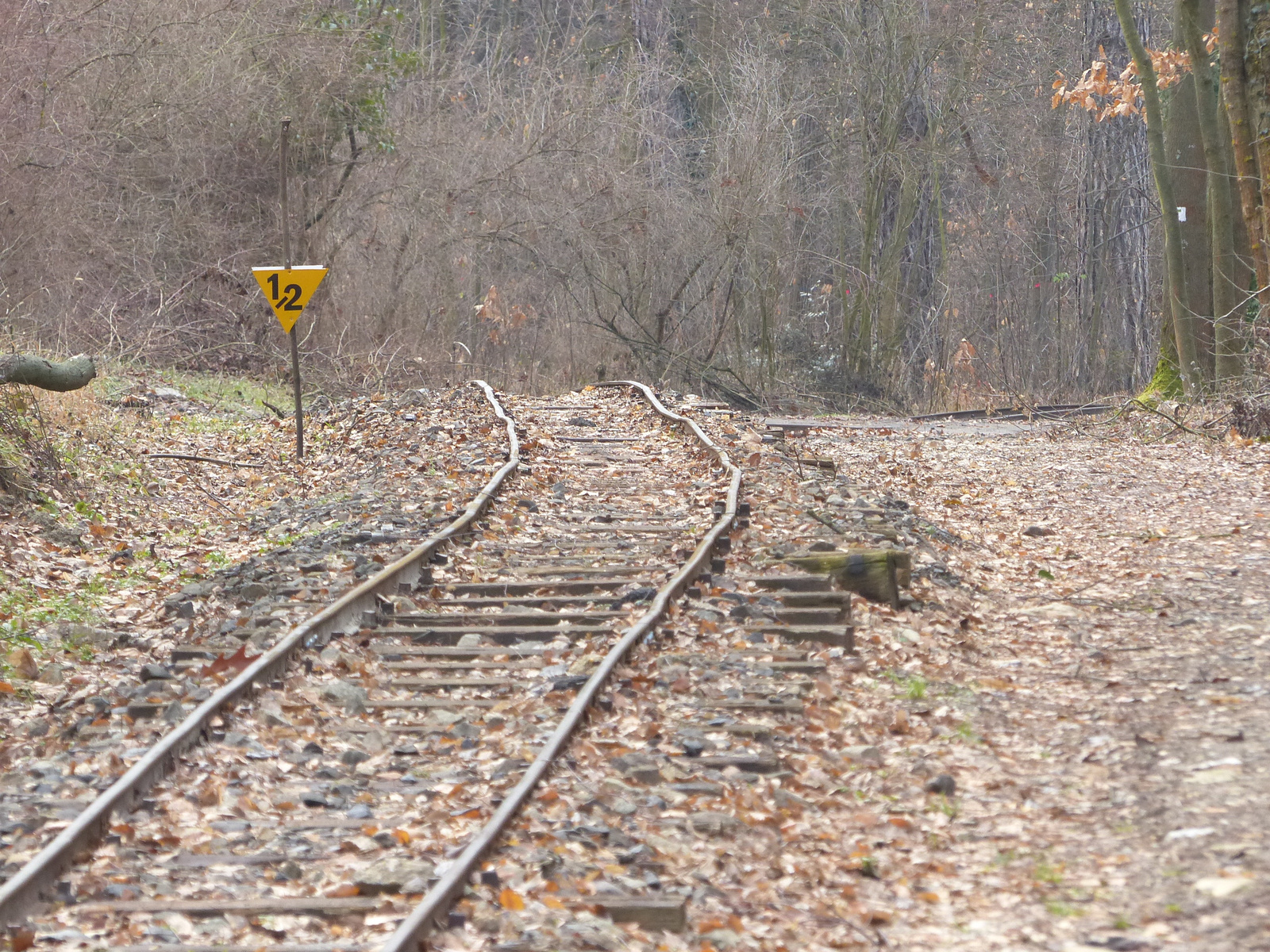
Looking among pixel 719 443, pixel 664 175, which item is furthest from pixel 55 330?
pixel 664 175

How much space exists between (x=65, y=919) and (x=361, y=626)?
3413 millimetres

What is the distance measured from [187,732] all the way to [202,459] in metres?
9.15

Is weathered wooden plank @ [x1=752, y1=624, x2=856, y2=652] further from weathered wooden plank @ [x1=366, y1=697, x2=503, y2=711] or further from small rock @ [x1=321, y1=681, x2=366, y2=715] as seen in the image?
small rock @ [x1=321, y1=681, x2=366, y2=715]

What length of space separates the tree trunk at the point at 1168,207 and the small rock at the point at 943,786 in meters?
14.4

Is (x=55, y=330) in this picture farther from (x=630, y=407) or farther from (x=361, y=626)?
(x=361, y=626)

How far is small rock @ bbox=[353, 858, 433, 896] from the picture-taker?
4.71m

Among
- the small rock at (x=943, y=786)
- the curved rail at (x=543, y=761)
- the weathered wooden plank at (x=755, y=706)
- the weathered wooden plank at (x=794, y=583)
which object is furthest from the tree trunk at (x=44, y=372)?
the small rock at (x=943, y=786)

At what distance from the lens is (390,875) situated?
477 centimetres

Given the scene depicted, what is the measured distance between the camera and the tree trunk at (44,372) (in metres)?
11.5

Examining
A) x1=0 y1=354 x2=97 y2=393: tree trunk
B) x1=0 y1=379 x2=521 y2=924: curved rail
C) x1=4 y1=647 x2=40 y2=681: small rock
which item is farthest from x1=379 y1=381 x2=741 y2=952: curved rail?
x1=0 y1=354 x2=97 y2=393: tree trunk

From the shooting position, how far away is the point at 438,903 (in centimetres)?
440

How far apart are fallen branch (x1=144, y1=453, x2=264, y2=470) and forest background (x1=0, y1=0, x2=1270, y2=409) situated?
636cm

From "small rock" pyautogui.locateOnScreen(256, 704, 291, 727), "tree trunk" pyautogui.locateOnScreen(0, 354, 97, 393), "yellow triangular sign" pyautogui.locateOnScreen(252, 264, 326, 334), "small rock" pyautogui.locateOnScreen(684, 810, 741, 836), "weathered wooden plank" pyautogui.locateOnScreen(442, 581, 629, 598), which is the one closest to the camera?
"small rock" pyautogui.locateOnScreen(684, 810, 741, 836)

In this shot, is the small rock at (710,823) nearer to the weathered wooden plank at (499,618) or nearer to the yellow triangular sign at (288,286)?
the weathered wooden plank at (499,618)
